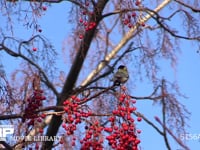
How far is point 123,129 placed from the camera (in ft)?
6.54

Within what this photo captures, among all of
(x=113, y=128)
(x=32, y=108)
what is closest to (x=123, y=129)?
(x=113, y=128)

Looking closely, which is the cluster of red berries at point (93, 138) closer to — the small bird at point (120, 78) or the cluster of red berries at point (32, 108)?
the cluster of red berries at point (32, 108)

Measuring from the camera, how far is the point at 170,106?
330 centimetres

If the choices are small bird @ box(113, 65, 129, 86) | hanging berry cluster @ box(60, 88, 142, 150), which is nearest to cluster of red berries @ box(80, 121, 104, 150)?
hanging berry cluster @ box(60, 88, 142, 150)

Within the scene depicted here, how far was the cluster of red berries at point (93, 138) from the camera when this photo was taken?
204 cm

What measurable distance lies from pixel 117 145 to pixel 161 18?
1771 mm

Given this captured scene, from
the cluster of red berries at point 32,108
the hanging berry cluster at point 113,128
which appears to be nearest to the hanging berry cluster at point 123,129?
the hanging berry cluster at point 113,128

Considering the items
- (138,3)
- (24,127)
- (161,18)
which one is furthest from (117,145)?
(161,18)

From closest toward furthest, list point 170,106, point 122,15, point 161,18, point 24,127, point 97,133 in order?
point 97,133 → point 24,127 → point 122,15 → point 170,106 → point 161,18

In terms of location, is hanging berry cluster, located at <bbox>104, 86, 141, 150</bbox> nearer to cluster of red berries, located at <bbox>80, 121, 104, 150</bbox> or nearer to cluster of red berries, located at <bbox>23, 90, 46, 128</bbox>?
cluster of red berries, located at <bbox>80, 121, 104, 150</bbox>

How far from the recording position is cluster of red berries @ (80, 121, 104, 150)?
204 cm

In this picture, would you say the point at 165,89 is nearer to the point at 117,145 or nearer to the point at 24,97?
the point at 24,97

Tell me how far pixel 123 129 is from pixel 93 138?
0.17 metres

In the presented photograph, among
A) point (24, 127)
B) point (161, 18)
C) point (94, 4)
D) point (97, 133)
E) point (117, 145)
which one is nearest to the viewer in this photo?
point (117, 145)
